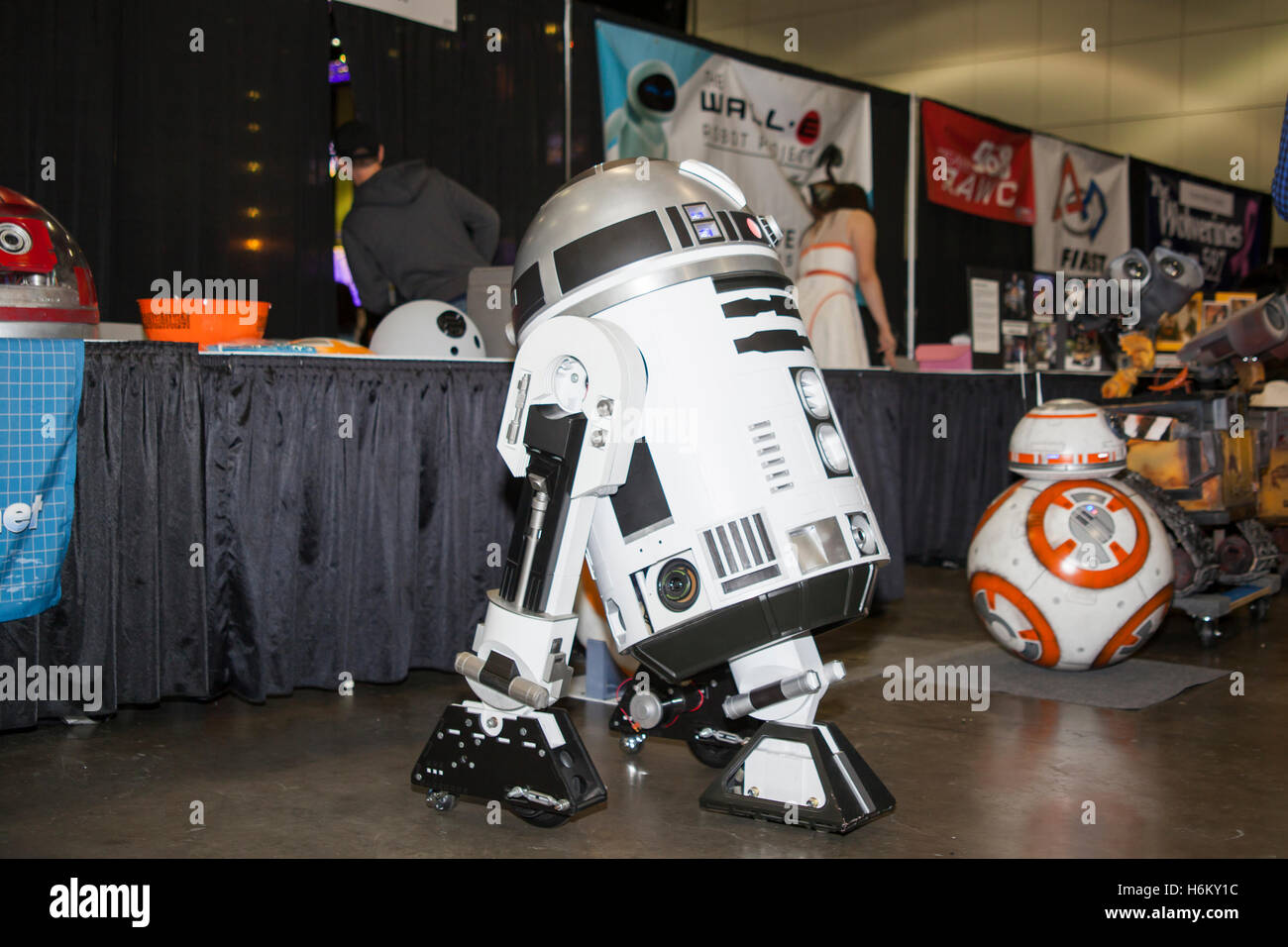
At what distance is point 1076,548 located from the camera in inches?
155

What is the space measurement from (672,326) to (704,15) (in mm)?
12890

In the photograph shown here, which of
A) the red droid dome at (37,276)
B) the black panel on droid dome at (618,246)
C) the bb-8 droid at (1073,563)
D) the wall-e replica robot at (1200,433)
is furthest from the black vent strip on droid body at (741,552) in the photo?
the wall-e replica robot at (1200,433)

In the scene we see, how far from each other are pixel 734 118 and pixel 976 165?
294 cm

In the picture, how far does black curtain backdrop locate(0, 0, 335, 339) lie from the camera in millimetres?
4895

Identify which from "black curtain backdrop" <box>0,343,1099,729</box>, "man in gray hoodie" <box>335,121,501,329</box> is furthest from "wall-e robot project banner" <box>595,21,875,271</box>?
"black curtain backdrop" <box>0,343,1099,729</box>

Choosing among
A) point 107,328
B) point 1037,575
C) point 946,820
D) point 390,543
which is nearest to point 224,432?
point 390,543

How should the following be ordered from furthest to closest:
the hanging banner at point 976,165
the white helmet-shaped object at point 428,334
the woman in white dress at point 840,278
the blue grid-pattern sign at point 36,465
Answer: the hanging banner at point 976,165, the woman in white dress at point 840,278, the white helmet-shaped object at point 428,334, the blue grid-pattern sign at point 36,465

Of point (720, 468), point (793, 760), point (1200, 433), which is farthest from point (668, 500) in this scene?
point (1200, 433)

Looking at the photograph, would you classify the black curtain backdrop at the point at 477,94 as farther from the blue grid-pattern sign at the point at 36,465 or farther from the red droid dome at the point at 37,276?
the blue grid-pattern sign at the point at 36,465

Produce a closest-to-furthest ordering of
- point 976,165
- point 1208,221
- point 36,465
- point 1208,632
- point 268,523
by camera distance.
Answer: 1. point 36,465
2. point 268,523
3. point 1208,632
4. point 976,165
5. point 1208,221

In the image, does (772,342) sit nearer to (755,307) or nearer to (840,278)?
(755,307)

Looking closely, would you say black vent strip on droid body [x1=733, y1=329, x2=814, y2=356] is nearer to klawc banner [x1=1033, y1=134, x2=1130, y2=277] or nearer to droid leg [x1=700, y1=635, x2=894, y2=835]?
droid leg [x1=700, y1=635, x2=894, y2=835]

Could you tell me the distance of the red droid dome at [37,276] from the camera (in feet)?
10.3

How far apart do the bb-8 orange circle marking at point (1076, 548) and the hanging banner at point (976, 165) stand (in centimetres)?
548
